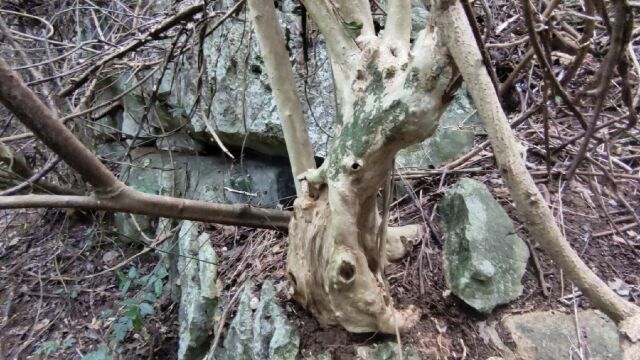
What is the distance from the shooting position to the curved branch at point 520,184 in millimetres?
723

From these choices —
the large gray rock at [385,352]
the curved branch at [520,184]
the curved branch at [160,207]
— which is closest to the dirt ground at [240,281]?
the large gray rock at [385,352]

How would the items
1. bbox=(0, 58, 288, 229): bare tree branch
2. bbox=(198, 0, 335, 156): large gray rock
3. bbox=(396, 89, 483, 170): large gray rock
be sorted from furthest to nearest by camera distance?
bbox=(198, 0, 335, 156): large gray rock
bbox=(396, 89, 483, 170): large gray rock
bbox=(0, 58, 288, 229): bare tree branch

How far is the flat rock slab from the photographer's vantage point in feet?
4.84

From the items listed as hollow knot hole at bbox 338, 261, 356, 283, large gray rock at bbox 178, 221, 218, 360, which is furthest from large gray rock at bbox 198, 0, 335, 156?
hollow knot hole at bbox 338, 261, 356, 283

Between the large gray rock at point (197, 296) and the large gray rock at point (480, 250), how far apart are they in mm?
1189

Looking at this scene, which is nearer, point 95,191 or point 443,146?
point 95,191

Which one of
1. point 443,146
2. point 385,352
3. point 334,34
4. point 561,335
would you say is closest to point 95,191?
point 334,34

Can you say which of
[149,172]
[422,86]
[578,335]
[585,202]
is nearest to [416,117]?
[422,86]

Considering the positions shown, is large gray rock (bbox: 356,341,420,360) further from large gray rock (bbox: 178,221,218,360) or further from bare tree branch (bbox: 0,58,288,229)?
large gray rock (bbox: 178,221,218,360)

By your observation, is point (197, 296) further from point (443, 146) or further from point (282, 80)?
point (443, 146)

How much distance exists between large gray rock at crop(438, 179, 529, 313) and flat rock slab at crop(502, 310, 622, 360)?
101 mm

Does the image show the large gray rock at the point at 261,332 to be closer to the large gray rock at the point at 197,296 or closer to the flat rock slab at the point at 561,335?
the large gray rock at the point at 197,296

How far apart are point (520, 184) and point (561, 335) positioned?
1.10 metres

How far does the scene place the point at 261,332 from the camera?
1758 mm
